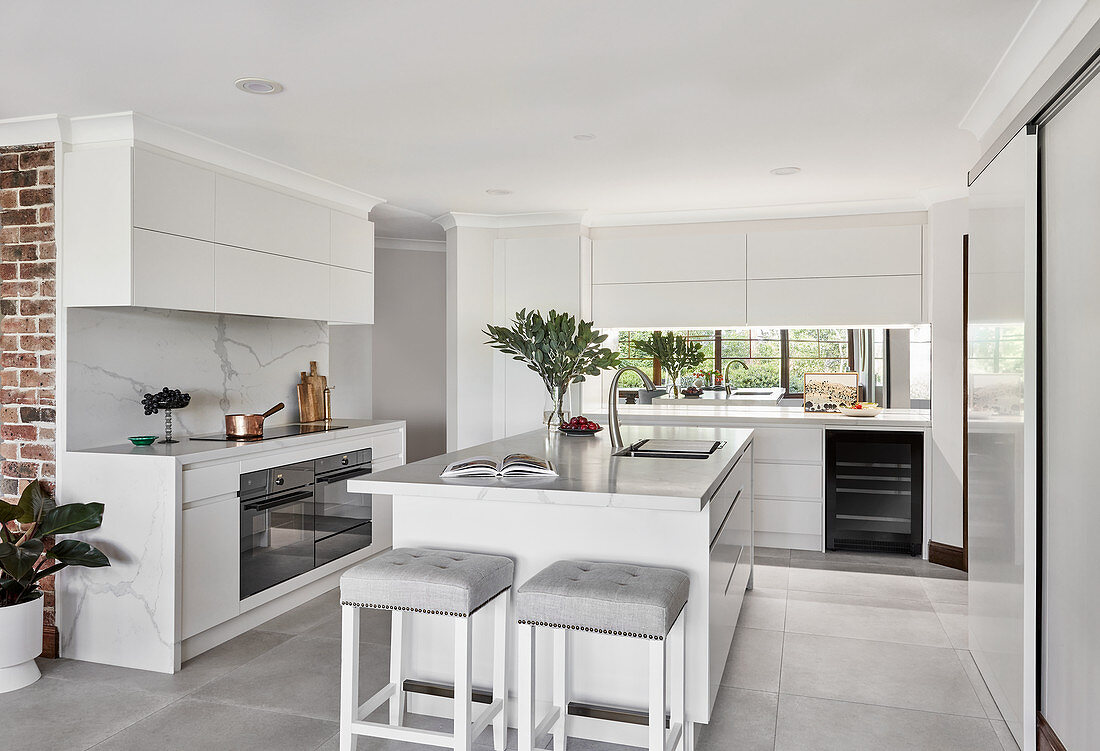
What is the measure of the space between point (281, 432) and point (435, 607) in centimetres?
240

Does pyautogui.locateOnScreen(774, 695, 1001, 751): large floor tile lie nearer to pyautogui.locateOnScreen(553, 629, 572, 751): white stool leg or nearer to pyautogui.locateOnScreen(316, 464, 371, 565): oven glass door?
pyautogui.locateOnScreen(553, 629, 572, 751): white stool leg

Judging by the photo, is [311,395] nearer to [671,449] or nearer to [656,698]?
[671,449]

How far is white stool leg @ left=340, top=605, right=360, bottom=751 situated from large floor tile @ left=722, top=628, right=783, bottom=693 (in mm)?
1513

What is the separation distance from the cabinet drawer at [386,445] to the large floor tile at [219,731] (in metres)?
1.97

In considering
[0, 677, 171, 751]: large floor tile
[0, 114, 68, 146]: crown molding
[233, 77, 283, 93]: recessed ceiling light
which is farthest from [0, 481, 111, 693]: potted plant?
[233, 77, 283, 93]: recessed ceiling light

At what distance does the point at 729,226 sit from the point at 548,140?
2220 mm

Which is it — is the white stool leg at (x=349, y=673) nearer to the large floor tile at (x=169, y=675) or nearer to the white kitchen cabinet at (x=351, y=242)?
the large floor tile at (x=169, y=675)

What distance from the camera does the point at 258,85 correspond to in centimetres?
304

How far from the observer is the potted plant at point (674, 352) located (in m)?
6.26

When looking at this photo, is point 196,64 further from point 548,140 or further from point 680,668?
point 680,668

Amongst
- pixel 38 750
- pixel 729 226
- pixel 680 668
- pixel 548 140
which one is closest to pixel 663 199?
pixel 729 226

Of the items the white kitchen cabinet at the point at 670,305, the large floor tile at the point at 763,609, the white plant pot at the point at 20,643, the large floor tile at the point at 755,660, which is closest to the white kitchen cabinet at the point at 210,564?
the white plant pot at the point at 20,643

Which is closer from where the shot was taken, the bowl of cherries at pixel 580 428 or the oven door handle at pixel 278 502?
the oven door handle at pixel 278 502

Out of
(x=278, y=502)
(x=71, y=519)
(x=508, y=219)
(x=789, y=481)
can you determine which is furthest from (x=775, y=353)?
(x=71, y=519)
